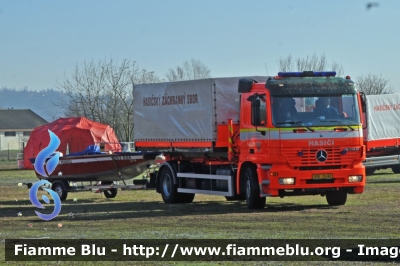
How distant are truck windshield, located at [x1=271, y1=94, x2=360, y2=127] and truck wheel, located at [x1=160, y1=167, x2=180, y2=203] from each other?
5.86 meters

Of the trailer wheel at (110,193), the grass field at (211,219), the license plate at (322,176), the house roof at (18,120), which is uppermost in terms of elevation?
the house roof at (18,120)

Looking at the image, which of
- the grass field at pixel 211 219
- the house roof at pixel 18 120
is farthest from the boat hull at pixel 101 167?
the house roof at pixel 18 120

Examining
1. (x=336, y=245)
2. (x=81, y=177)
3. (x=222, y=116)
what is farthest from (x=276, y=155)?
(x=81, y=177)

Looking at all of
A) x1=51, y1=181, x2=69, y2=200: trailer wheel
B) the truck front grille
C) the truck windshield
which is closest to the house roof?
x1=51, y1=181, x2=69, y2=200: trailer wheel

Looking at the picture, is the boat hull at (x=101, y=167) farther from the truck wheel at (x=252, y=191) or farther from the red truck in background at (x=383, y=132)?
the red truck in background at (x=383, y=132)

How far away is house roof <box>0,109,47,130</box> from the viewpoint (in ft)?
471

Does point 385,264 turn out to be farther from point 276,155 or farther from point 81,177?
point 81,177

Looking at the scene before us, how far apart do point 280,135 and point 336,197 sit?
311 cm

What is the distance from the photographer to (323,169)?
21000 mm

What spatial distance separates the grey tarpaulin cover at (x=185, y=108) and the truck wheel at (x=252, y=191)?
169 cm

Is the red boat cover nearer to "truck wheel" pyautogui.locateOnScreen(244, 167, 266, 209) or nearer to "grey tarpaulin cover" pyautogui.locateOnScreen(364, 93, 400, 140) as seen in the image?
"grey tarpaulin cover" pyautogui.locateOnScreen(364, 93, 400, 140)

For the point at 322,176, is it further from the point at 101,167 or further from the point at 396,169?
the point at 396,169

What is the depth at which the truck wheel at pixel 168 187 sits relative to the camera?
25.6 m

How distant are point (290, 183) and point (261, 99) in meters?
2.18
